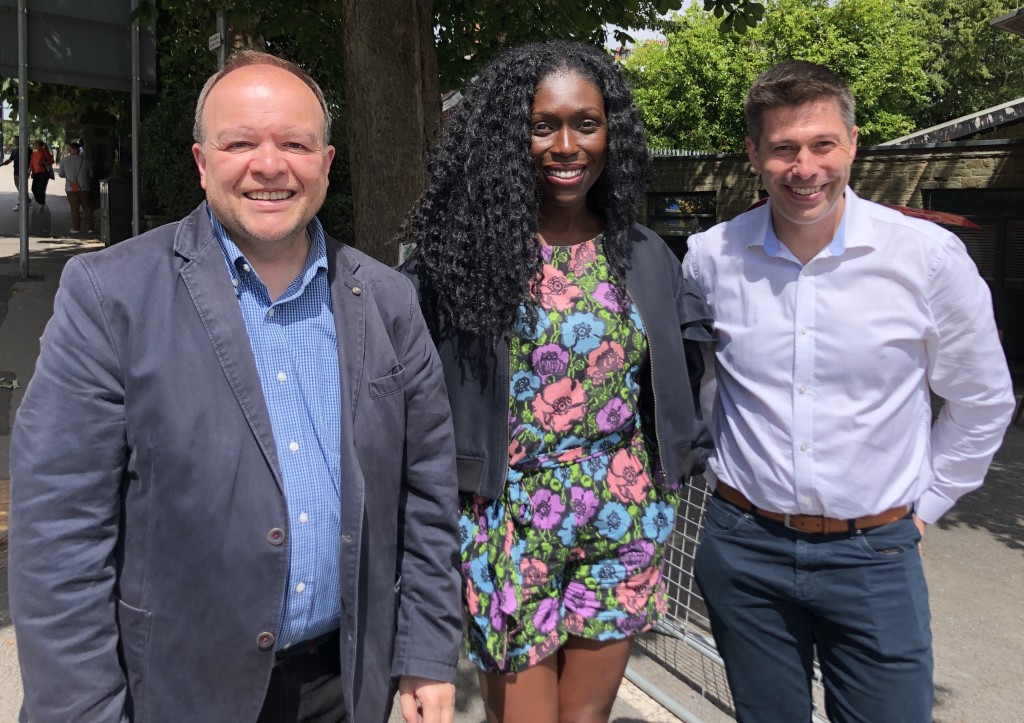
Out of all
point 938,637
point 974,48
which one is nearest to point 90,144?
point 938,637

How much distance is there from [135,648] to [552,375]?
113 centimetres

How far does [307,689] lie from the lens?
73.4 inches

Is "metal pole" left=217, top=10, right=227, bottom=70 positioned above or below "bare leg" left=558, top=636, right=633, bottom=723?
above

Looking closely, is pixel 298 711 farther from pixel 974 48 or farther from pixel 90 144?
pixel 974 48

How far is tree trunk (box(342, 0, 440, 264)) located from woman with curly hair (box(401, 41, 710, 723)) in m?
A: 2.99

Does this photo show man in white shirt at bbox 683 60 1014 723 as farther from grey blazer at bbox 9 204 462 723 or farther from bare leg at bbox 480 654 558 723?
grey blazer at bbox 9 204 462 723

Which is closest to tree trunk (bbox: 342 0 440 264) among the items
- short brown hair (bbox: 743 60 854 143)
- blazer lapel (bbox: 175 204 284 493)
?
short brown hair (bbox: 743 60 854 143)

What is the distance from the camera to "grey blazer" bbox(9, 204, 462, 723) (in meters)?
1.55

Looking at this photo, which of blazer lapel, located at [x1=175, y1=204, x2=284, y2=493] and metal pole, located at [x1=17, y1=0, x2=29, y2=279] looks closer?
blazer lapel, located at [x1=175, y1=204, x2=284, y2=493]

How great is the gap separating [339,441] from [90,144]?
2154 centimetres

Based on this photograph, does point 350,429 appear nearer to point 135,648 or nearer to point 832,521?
point 135,648

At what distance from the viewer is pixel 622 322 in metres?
2.33

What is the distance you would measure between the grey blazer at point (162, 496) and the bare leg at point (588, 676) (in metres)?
0.72

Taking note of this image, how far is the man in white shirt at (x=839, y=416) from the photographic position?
2148mm
